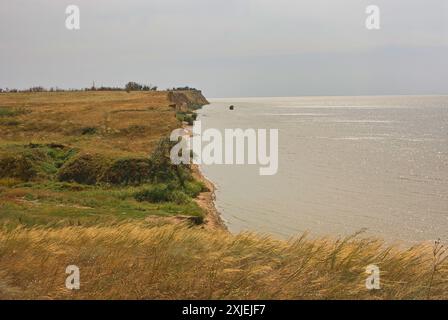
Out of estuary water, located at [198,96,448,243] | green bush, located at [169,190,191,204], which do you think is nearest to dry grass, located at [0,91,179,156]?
estuary water, located at [198,96,448,243]

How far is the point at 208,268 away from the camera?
27.5ft

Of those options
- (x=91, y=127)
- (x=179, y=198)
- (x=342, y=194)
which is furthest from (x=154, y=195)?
(x=91, y=127)

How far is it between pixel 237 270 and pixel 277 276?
2.25 ft

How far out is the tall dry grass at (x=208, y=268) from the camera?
7621 mm

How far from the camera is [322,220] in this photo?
81.7 ft

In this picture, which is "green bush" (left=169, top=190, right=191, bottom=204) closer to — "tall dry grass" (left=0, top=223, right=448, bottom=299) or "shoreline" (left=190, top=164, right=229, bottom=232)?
"shoreline" (left=190, top=164, right=229, bottom=232)

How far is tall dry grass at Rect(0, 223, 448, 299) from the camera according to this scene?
7621 millimetres

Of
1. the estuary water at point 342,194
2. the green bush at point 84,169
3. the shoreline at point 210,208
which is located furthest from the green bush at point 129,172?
the estuary water at point 342,194

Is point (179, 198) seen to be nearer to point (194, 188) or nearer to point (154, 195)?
point (154, 195)

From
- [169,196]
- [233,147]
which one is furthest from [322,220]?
[233,147]

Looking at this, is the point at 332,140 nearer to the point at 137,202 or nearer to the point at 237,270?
the point at 137,202

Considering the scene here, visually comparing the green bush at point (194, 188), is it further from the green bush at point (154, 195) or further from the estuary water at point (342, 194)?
the green bush at point (154, 195)

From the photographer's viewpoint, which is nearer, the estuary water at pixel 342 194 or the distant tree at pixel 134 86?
the estuary water at pixel 342 194

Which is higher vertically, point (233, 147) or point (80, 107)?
point (80, 107)
